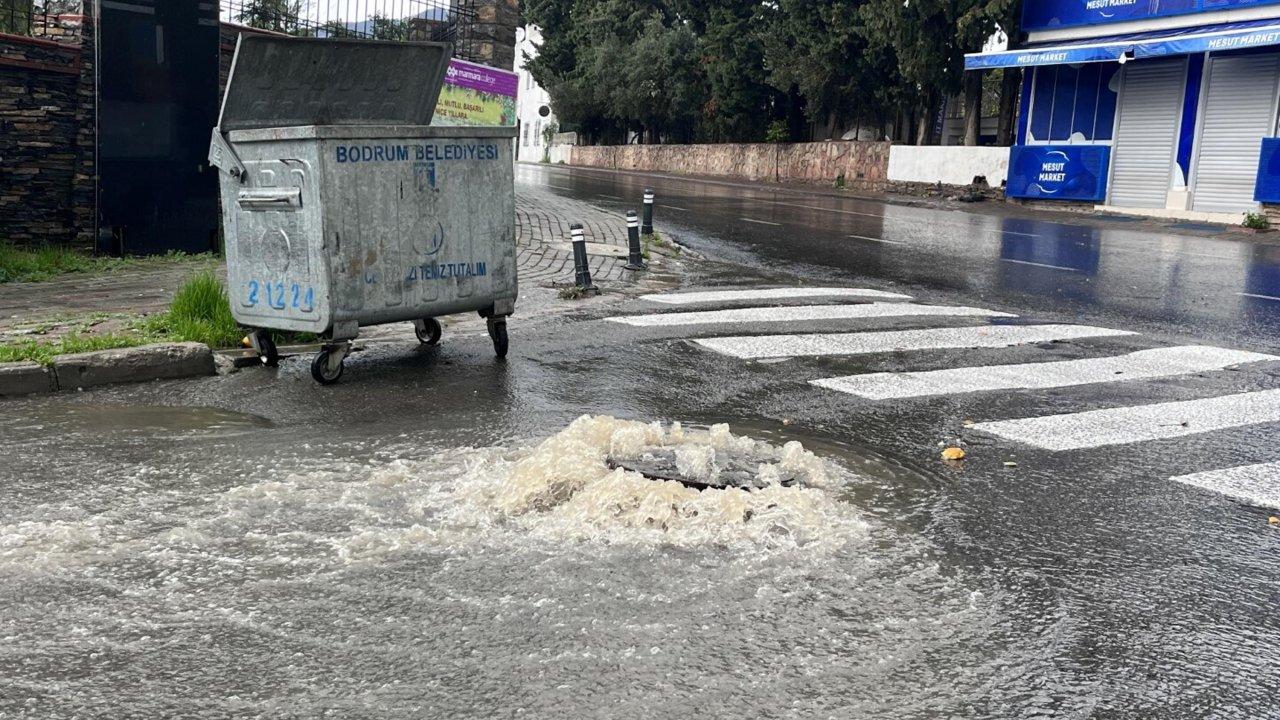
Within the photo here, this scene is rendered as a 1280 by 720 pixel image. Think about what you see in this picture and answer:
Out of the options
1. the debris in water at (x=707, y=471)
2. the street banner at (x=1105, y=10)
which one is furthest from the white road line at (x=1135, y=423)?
the street banner at (x=1105, y=10)

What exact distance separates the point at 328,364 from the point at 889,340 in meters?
4.15

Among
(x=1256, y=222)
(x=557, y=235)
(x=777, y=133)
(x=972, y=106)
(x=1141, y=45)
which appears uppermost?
(x=1141, y=45)

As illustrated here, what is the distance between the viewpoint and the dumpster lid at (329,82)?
759 centimetres

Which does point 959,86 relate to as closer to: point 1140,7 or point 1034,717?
point 1140,7

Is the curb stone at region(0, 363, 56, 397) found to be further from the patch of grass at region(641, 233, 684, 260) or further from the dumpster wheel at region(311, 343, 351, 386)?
the patch of grass at region(641, 233, 684, 260)

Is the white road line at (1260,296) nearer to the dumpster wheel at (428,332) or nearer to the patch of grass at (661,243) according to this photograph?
the patch of grass at (661,243)

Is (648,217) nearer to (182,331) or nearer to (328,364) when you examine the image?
(182,331)

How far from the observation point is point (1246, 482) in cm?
523

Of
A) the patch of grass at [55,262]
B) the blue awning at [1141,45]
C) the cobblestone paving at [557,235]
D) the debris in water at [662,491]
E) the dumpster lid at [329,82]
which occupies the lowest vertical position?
the debris in water at [662,491]

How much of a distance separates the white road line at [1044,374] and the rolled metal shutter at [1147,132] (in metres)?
20.9

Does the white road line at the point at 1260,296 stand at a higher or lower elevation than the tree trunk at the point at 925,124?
lower

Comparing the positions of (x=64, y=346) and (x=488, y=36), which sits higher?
(x=488, y=36)

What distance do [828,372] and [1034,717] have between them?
462cm

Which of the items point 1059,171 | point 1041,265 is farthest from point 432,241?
point 1059,171
